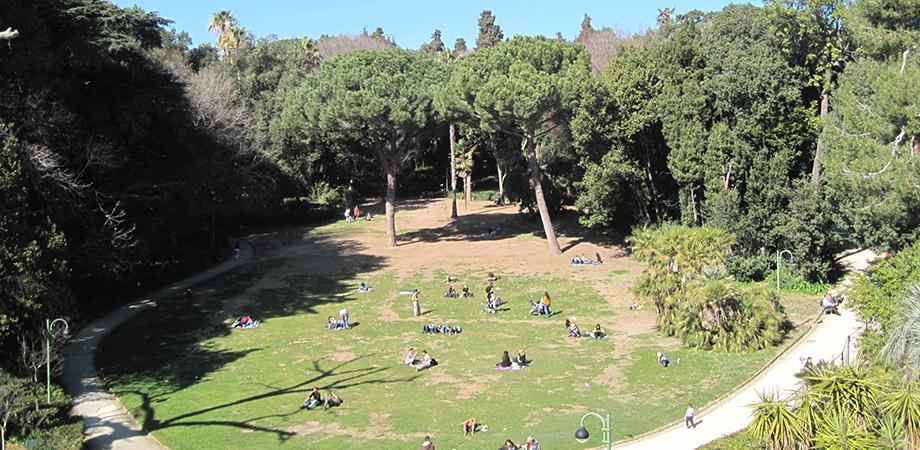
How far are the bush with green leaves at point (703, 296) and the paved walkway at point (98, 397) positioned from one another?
807 inches

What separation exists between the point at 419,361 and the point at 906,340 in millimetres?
17155

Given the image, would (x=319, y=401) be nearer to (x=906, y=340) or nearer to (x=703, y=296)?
(x=703, y=296)

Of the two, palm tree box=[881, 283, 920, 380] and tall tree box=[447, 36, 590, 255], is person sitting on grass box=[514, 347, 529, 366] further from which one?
tall tree box=[447, 36, 590, 255]

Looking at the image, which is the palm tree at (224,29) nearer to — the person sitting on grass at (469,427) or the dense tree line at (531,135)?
→ the dense tree line at (531,135)

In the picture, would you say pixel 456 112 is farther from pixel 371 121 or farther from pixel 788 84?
pixel 788 84

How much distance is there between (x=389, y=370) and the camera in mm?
31281

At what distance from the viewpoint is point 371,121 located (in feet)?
168

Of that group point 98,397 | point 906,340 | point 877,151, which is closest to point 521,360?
point 906,340

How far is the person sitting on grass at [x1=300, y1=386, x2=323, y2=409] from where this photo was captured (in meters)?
27.4

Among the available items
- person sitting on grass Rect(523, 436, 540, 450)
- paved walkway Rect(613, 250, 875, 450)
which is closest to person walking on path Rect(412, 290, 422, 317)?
paved walkway Rect(613, 250, 875, 450)

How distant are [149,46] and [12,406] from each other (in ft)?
78.1

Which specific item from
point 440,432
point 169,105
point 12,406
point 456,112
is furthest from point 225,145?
point 440,432

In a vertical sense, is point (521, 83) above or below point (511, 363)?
above

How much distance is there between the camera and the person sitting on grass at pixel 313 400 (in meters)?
27.4
